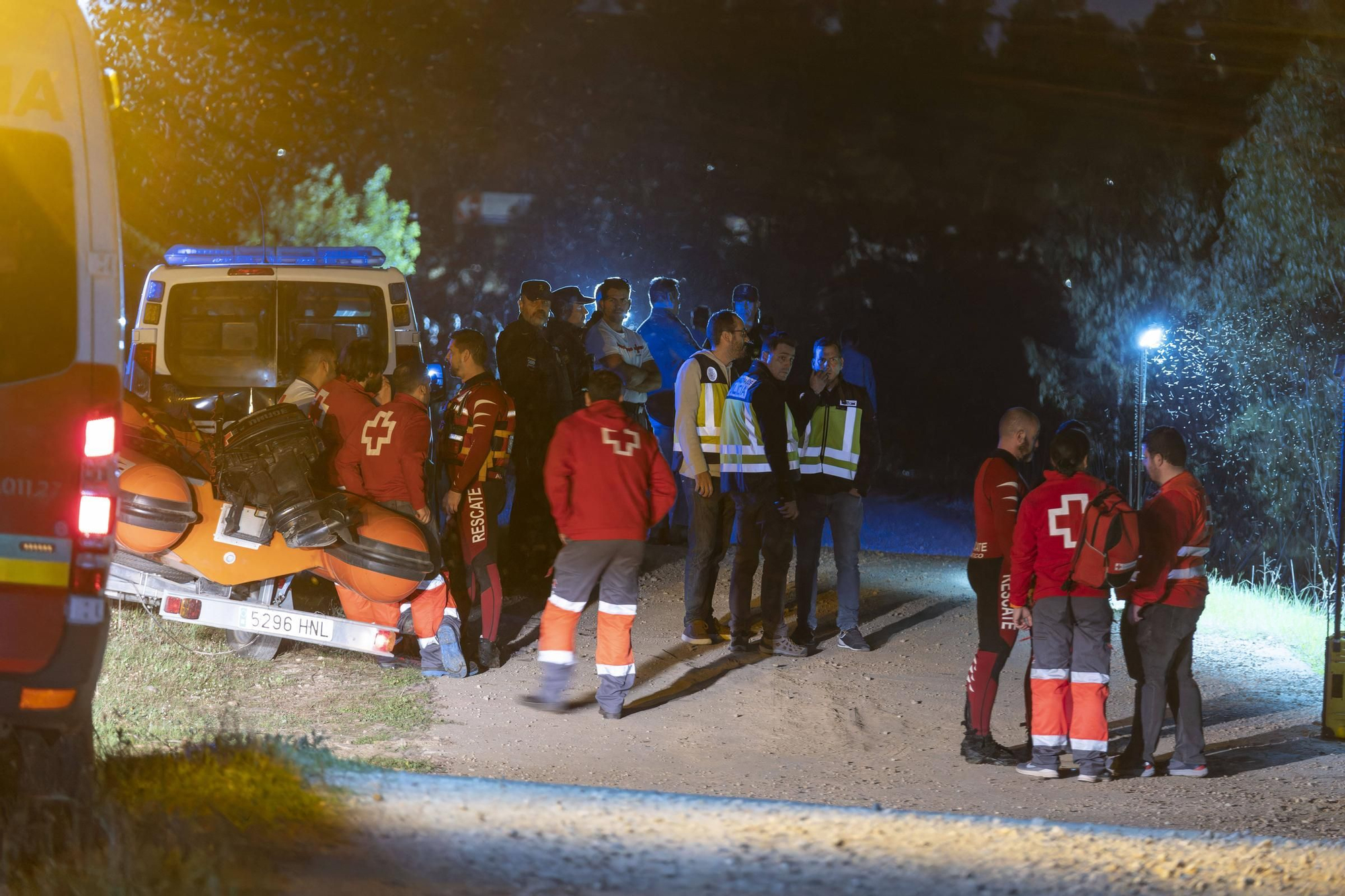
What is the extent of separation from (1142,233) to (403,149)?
2018 centimetres

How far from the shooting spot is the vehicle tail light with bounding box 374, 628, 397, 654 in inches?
316

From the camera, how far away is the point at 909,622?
36.4ft

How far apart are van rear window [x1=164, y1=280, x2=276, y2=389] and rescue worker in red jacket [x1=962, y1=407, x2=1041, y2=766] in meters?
5.63

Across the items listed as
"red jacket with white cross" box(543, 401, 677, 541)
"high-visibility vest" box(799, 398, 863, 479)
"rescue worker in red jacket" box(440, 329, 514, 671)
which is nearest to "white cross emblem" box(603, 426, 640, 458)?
"red jacket with white cross" box(543, 401, 677, 541)

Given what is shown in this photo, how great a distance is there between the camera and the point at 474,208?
36.9m

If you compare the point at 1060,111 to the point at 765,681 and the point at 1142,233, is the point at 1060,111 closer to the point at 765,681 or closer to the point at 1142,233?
the point at 1142,233

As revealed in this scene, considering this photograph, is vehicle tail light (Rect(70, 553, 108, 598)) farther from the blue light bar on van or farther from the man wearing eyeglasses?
the blue light bar on van

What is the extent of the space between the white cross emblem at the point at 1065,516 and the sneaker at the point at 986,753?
114cm

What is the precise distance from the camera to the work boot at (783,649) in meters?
9.63

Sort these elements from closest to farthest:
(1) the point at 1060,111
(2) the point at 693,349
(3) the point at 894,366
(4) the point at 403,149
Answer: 1. (2) the point at 693,349
2. (1) the point at 1060,111
3. (3) the point at 894,366
4. (4) the point at 403,149

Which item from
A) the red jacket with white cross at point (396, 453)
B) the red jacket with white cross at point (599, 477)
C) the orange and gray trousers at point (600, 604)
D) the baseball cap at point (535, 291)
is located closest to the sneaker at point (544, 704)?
the orange and gray trousers at point (600, 604)

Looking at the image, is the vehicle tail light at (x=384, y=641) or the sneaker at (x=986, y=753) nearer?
the sneaker at (x=986, y=753)

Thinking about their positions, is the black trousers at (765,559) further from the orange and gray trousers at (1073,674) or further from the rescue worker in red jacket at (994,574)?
the orange and gray trousers at (1073,674)

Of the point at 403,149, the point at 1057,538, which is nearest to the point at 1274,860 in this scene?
the point at 1057,538
